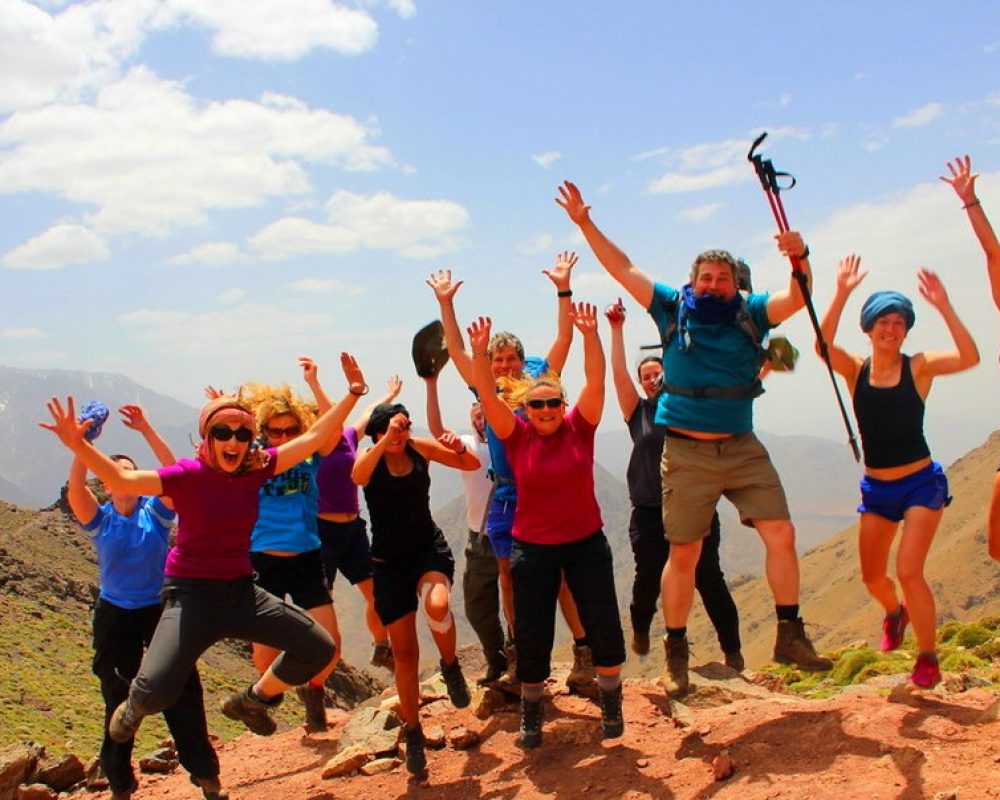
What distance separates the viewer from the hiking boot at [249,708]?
6.81 metres

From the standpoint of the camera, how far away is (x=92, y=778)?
358 inches

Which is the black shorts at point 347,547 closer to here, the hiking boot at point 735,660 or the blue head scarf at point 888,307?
the hiking boot at point 735,660

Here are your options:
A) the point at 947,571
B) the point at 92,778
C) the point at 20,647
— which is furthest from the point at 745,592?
the point at 92,778

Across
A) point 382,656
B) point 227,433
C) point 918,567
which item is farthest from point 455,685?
point 918,567

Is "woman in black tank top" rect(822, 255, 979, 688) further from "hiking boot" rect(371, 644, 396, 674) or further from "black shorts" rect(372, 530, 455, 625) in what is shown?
"hiking boot" rect(371, 644, 396, 674)

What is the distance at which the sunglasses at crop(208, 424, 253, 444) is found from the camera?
6121 millimetres

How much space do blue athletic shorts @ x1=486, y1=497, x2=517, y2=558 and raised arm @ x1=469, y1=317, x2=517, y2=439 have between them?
41.1 inches

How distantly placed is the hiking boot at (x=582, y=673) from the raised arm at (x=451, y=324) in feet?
8.64

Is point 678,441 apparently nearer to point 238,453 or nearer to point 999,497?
point 999,497

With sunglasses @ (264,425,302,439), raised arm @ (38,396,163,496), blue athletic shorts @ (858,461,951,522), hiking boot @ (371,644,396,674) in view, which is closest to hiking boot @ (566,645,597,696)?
hiking boot @ (371,644,396,674)

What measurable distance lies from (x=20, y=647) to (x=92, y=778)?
1831cm

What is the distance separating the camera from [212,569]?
6.14 m

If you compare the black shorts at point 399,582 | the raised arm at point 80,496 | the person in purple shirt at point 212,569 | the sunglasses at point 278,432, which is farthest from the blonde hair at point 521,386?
the raised arm at point 80,496

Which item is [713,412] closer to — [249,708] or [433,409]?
[433,409]
